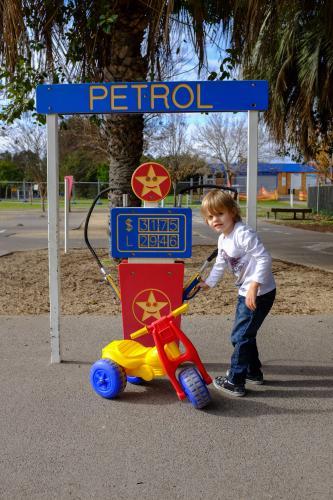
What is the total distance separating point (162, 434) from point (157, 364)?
57cm

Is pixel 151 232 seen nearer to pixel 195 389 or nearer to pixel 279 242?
pixel 195 389

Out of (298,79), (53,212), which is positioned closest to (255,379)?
(53,212)

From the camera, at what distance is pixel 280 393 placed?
346 cm

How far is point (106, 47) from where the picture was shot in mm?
7594

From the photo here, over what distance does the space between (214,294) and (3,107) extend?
398 cm

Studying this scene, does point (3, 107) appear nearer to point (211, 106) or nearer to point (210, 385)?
point (211, 106)

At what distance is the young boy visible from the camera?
3.26 meters

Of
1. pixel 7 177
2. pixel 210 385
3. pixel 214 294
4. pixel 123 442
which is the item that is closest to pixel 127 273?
pixel 210 385

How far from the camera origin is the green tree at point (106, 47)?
19.5 feet

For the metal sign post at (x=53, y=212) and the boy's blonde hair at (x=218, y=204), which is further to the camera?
the metal sign post at (x=53, y=212)

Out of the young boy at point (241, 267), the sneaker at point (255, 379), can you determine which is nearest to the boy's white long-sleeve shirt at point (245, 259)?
the young boy at point (241, 267)

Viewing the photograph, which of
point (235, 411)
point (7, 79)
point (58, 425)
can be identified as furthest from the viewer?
point (7, 79)

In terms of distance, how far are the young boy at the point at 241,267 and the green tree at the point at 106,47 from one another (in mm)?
3034

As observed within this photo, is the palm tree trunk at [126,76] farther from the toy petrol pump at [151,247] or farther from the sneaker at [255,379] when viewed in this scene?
the sneaker at [255,379]
